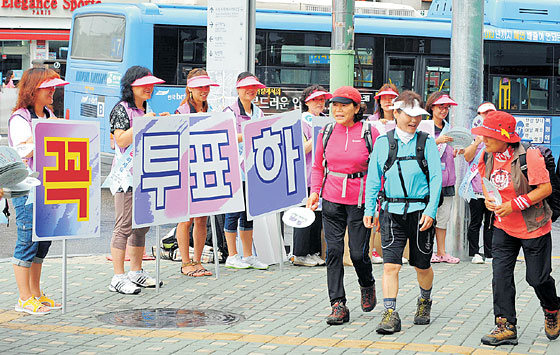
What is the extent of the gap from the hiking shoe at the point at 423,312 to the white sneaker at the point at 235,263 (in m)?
2.79

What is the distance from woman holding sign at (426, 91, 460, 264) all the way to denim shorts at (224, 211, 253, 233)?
1.99m

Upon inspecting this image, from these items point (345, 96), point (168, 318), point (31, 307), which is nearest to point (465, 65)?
point (345, 96)

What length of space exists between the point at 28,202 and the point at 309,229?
11.4ft

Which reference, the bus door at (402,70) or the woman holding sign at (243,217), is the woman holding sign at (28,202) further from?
the bus door at (402,70)

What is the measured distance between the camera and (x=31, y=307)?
7.52 m

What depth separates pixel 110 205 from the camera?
15.6 metres

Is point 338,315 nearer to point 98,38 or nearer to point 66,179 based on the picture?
point 66,179

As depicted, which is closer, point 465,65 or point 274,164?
point 274,164

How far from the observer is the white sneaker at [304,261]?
9.99 m

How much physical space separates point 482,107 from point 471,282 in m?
1.85

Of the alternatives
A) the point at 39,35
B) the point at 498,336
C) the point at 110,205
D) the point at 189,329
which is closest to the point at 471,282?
the point at 498,336

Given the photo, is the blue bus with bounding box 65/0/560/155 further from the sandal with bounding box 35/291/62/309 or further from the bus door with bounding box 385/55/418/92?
the sandal with bounding box 35/291/62/309

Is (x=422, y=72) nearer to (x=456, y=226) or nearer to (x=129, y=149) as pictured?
(x=456, y=226)

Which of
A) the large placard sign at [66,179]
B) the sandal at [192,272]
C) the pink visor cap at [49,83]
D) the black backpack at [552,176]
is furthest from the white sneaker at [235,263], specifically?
the black backpack at [552,176]
